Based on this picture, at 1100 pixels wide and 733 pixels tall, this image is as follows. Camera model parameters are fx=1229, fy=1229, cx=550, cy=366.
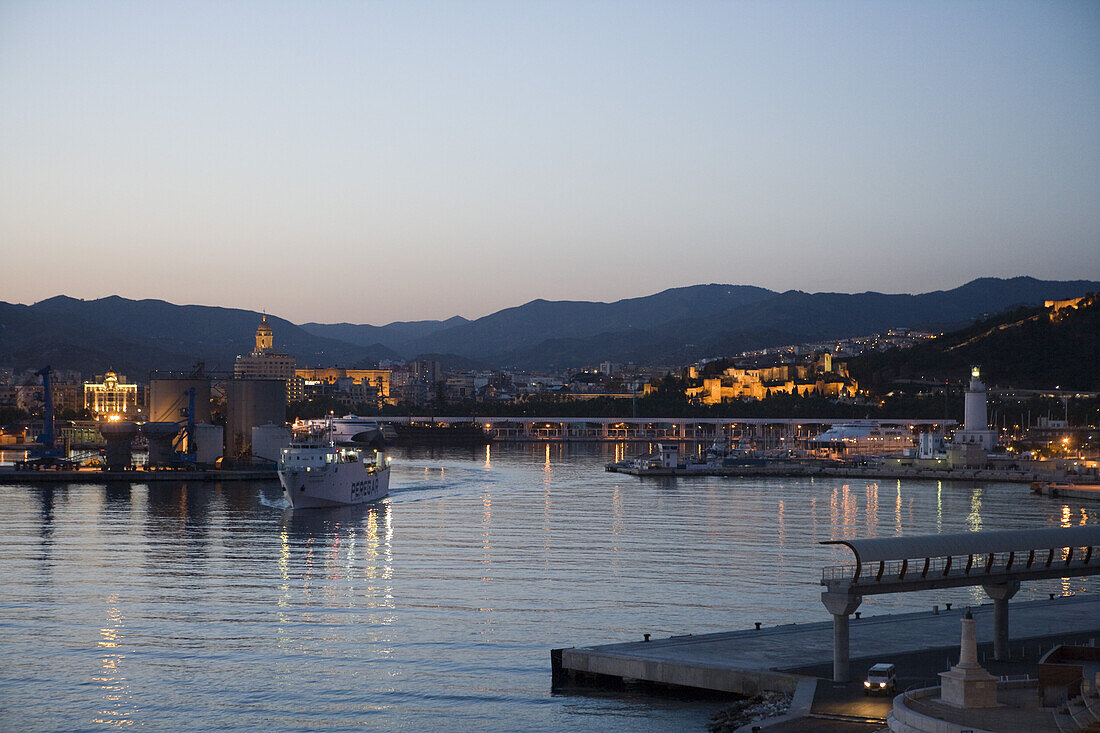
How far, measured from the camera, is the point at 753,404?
447 ft

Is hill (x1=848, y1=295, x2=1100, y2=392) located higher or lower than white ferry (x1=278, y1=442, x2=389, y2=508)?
higher

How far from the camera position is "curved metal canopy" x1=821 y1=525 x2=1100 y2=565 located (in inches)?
619

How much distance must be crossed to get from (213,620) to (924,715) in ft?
47.4

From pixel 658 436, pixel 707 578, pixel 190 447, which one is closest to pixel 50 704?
pixel 707 578

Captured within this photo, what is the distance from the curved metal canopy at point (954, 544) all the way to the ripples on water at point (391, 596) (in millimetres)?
3036

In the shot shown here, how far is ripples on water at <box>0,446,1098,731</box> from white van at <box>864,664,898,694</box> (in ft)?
7.38

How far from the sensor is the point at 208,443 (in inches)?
2849

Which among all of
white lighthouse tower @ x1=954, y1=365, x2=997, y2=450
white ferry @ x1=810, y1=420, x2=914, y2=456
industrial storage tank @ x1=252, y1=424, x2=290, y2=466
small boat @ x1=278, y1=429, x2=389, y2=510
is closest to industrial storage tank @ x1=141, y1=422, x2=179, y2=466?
industrial storage tank @ x1=252, y1=424, x2=290, y2=466

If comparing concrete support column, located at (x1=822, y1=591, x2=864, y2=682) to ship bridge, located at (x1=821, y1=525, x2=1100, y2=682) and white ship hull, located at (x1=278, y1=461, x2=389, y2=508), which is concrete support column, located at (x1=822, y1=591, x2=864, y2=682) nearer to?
ship bridge, located at (x1=821, y1=525, x2=1100, y2=682)

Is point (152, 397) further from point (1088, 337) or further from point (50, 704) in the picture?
point (1088, 337)

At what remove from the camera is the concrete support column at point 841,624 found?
15523 mm

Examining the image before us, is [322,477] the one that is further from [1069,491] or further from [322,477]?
[1069,491]

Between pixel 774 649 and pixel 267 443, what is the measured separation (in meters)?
57.2

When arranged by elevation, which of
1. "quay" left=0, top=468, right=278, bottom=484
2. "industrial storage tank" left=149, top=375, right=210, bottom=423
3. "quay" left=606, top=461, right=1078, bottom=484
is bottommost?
"quay" left=606, top=461, right=1078, bottom=484
